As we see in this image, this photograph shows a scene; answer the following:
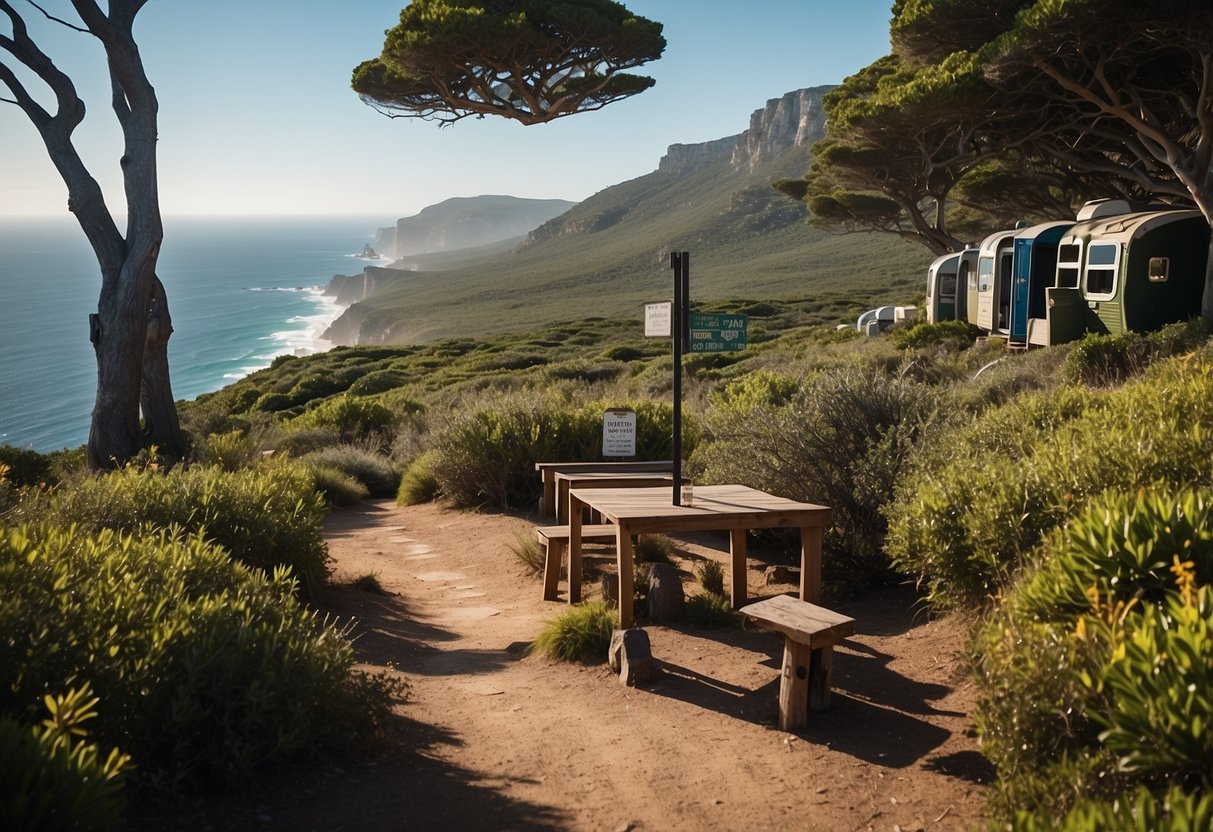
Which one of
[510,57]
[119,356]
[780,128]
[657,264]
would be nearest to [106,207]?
[119,356]

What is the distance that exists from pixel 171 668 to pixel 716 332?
3.74 metres

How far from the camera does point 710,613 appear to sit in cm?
592

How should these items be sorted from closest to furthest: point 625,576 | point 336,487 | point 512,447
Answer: point 625,576 → point 512,447 → point 336,487

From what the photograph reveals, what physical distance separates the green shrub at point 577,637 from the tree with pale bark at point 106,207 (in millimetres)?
8573

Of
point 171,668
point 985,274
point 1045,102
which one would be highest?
point 1045,102

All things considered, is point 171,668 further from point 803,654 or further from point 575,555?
point 575,555

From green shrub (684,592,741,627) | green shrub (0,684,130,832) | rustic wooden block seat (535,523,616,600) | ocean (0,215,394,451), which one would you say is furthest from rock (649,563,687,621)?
ocean (0,215,394,451)

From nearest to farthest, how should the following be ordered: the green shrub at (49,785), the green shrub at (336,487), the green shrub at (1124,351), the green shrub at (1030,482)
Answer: the green shrub at (49,785), the green shrub at (1030,482), the green shrub at (336,487), the green shrub at (1124,351)

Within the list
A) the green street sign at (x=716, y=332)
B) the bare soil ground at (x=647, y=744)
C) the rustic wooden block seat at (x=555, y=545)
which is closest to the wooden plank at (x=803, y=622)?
the bare soil ground at (x=647, y=744)

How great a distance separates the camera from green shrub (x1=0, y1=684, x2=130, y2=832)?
2396mm

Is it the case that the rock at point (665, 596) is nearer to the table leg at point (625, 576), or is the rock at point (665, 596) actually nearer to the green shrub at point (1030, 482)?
the table leg at point (625, 576)

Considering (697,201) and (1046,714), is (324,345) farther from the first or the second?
(1046,714)

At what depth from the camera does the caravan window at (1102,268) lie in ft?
52.6

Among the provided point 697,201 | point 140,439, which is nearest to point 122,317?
point 140,439
